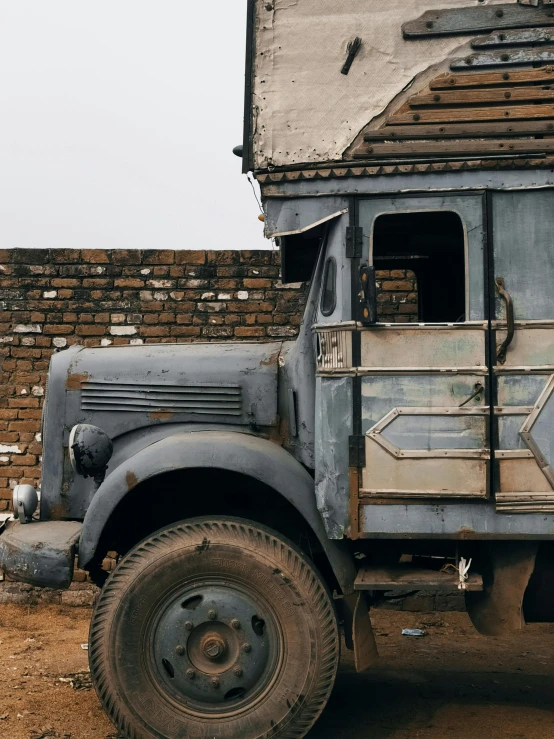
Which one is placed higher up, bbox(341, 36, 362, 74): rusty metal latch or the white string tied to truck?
bbox(341, 36, 362, 74): rusty metal latch

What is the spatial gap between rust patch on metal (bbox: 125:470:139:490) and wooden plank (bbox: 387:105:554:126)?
6.11ft

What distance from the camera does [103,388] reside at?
4.40 m

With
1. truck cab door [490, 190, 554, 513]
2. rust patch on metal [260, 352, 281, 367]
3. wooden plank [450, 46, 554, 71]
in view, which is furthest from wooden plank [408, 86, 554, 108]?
rust patch on metal [260, 352, 281, 367]

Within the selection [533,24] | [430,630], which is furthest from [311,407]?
[430,630]

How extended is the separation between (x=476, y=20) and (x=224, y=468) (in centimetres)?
219

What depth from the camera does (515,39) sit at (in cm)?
376

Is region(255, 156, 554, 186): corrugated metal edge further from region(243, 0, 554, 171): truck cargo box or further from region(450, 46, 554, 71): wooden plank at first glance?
region(450, 46, 554, 71): wooden plank

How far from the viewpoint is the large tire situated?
12.3ft

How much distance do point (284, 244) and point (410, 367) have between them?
102 centimetres

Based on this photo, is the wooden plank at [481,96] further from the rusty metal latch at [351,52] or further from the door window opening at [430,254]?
the door window opening at [430,254]

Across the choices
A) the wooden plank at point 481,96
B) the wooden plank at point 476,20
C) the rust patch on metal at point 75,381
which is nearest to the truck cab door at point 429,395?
the wooden plank at point 481,96

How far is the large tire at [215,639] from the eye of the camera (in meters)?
3.76

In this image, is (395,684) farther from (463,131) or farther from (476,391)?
(463,131)

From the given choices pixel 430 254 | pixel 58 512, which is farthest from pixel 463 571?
pixel 58 512
